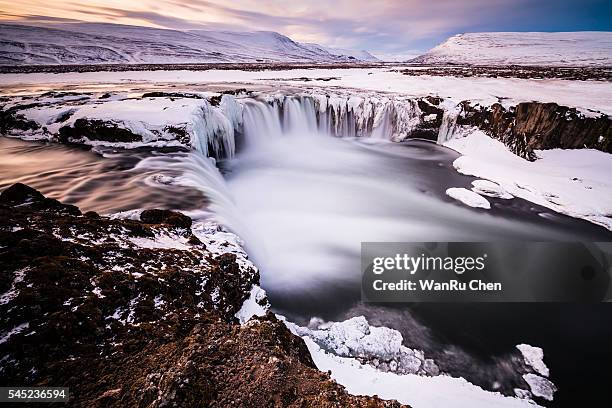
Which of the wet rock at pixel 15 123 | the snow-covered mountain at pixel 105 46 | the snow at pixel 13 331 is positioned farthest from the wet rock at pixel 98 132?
the snow-covered mountain at pixel 105 46

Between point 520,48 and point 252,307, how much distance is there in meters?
148

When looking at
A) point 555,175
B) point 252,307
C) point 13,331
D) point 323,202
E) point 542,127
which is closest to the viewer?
point 13,331

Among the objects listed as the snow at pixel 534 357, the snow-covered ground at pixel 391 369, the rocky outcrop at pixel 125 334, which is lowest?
the snow at pixel 534 357

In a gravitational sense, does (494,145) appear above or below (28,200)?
below

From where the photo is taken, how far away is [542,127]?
581 inches

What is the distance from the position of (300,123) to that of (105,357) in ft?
62.0

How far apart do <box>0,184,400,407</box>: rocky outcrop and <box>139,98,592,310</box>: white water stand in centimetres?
366

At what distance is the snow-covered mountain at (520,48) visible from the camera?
91688mm

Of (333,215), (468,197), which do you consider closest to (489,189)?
(468,197)

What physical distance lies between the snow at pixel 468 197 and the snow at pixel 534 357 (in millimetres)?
6290

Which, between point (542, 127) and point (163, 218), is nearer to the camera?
point (163, 218)

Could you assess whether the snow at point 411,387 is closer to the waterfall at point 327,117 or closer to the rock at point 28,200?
the rock at point 28,200

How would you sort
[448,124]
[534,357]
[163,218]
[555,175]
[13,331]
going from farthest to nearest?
[448,124] → [555,175] → [534,357] → [163,218] → [13,331]

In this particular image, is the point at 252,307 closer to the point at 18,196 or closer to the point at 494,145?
the point at 18,196
